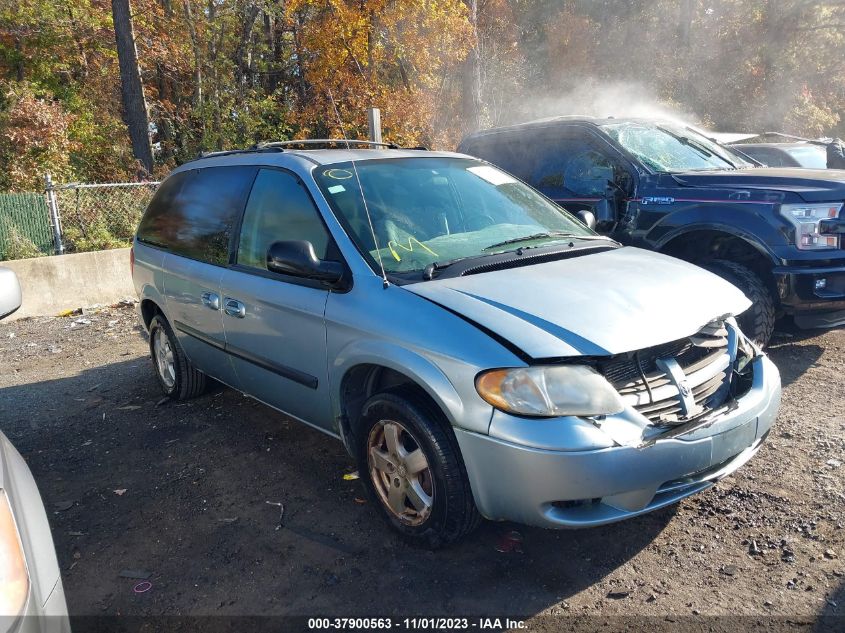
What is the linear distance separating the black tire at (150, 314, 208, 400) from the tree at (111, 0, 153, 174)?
11.3 meters

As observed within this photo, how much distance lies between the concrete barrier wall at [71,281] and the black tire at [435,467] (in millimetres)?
7850

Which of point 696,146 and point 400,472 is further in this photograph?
point 696,146

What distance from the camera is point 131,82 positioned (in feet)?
49.6

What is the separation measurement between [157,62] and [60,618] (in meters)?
20.9

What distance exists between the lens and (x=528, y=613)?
2631 millimetres

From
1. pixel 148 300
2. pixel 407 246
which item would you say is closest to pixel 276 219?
pixel 407 246

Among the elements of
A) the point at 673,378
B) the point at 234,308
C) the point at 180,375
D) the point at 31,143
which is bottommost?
the point at 180,375

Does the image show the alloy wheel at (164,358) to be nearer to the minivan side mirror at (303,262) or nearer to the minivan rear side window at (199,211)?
the minivan rear side window at (199,211)

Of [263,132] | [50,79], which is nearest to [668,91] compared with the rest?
[263,132]

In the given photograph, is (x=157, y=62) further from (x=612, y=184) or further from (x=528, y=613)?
(x=528, y=613)

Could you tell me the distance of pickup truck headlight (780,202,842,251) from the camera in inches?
188

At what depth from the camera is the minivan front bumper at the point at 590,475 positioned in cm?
248

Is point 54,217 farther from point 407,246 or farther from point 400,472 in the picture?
point 400,472

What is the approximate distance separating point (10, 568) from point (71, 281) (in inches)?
352
